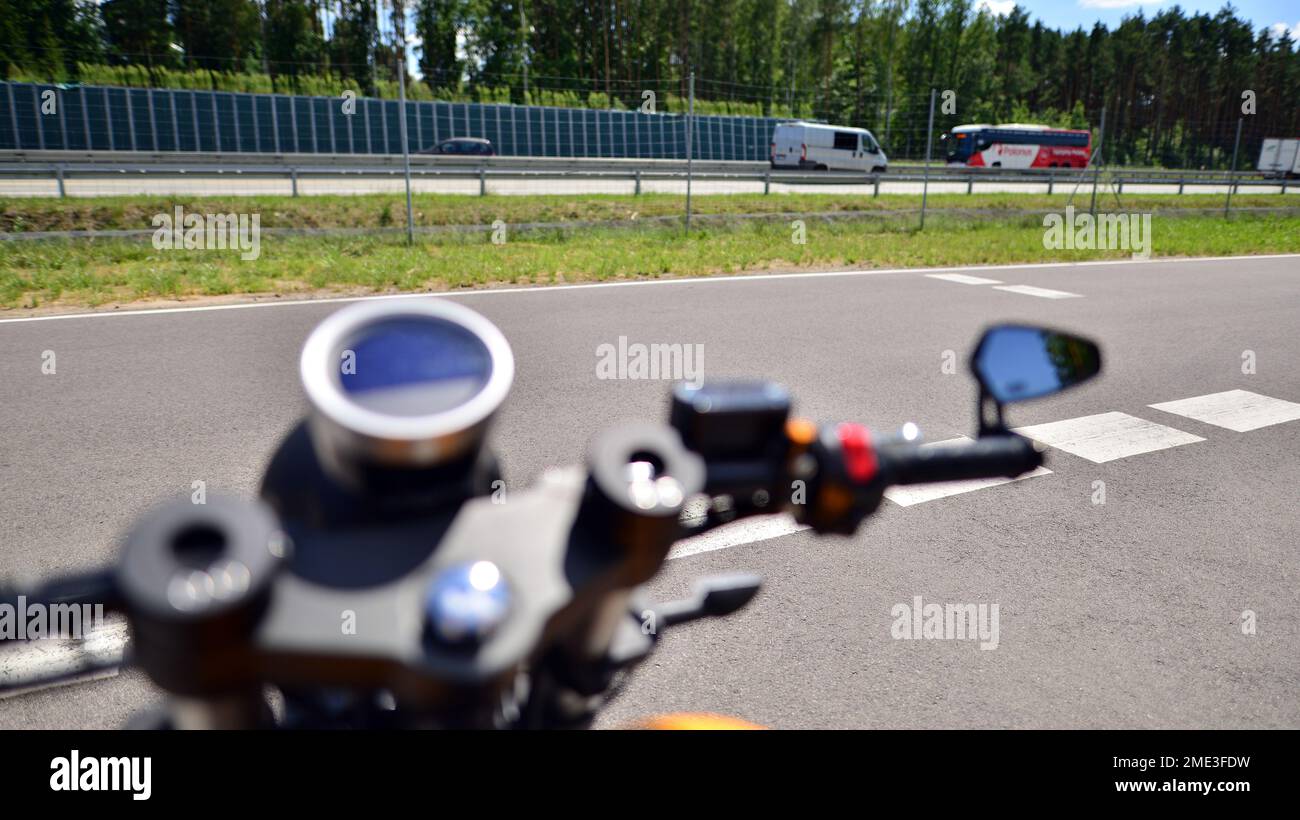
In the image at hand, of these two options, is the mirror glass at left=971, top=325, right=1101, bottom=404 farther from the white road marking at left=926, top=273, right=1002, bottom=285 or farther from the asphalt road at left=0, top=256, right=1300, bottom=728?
the white road marking at left=926, top=273, right=1002, bottom=285

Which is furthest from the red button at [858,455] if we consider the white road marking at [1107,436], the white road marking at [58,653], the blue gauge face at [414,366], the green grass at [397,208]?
the green grass at [397,208]

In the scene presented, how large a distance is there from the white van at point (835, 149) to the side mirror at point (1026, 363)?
4364cm

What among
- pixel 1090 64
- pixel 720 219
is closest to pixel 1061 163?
pixel 720 219

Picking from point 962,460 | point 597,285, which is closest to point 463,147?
point 597,285

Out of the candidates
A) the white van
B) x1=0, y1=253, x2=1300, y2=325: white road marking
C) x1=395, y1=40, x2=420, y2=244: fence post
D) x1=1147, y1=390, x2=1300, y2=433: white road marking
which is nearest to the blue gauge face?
x1=1147, y1=390, x2=1300, y2=433: white road marking

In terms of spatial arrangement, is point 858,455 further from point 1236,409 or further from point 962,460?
point 1236,409

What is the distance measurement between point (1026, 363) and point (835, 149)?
44.4 meters

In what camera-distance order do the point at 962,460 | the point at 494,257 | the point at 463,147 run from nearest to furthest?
the point at 962,460, the point at 494,257, the point at 463,147

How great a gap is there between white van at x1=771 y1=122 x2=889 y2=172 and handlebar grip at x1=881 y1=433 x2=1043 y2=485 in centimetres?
4385

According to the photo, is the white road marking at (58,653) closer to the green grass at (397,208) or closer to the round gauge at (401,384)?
the round gauge at (401,384)

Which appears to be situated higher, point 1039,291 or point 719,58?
point 719,58

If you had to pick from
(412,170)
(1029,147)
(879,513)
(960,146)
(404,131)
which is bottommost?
(879,513)

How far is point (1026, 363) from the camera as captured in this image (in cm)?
140
